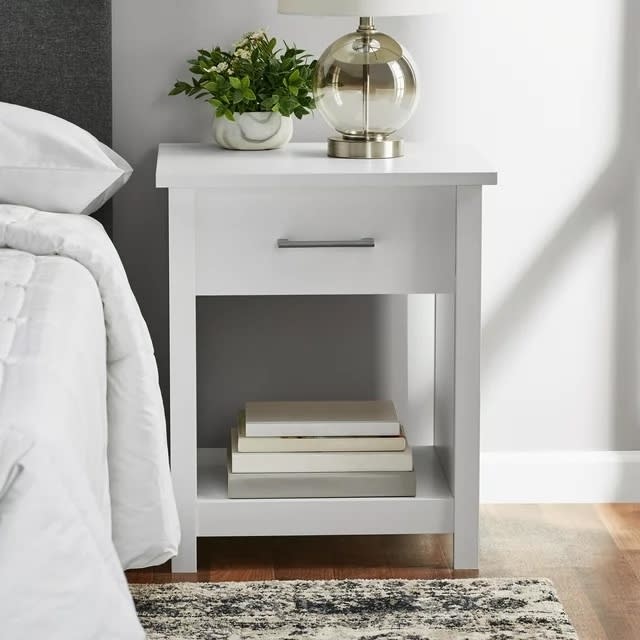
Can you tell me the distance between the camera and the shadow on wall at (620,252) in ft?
7.95

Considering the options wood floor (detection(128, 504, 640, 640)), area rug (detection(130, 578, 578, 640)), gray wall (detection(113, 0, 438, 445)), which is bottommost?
area rug (detection(130, 578, 578, 640))

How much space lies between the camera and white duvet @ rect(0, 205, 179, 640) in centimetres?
107

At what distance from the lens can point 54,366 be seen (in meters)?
1.31

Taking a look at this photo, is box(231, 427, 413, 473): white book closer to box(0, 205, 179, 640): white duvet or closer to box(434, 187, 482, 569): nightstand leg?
box(434, 187, 482, 569): nightstand leg

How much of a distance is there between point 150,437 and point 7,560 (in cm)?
77

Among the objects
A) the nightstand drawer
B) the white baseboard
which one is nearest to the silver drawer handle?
the nightstand drawer

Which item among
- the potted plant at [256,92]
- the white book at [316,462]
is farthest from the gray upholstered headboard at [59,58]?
the white book at [316,462]

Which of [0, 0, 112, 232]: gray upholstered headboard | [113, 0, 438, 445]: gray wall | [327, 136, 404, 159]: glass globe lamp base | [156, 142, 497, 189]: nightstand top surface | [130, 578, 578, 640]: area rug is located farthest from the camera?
[113, 0, 438, 445]: gray wall

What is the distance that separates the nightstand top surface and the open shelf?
1.89ft

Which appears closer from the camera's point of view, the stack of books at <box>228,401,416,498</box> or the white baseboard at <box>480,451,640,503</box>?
the stack of books at <box>228,401,416,498</box>

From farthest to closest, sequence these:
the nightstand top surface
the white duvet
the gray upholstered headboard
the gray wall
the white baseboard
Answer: the white baseboard → the gray wall → the gray upholstered headboard → the nightstand top surface → the white duvet

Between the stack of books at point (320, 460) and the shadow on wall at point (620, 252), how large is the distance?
0.44 metres

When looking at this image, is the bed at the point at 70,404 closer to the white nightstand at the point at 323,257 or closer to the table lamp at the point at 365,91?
the white nightstand at the point at 323,257

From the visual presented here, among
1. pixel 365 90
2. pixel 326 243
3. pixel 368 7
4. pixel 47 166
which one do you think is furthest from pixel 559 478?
pixel 47 166
